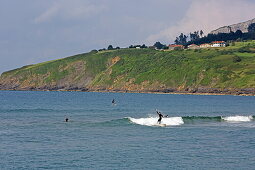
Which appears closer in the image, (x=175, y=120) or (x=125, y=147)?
(x=125, y=147)

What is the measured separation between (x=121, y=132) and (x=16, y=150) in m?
15.5

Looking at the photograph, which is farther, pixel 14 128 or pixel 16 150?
pixel 14 128

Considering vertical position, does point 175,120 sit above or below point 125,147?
below

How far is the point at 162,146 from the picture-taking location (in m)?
38.5

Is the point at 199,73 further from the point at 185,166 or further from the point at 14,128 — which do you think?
the point at 185,166

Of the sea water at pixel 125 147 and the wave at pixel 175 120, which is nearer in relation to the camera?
the sea water at pixel 125 147

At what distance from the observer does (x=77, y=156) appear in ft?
111

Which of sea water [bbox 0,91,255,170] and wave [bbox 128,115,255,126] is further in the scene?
wave [bbox 128,115,255,126]

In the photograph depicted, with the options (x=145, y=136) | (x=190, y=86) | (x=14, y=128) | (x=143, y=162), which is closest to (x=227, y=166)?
(x=143, y=162)

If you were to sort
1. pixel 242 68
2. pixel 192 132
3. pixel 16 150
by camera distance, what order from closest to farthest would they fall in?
pixel 16 150, pixel 192 132, pixel 242 68

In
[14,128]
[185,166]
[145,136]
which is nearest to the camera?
[185,166]

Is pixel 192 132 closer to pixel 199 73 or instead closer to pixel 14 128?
pixel 14 128

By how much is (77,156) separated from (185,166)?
8.28 meters

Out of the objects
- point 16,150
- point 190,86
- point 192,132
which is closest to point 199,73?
point 190,86
